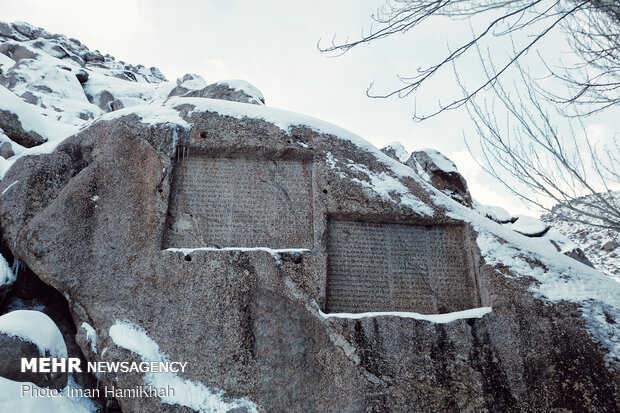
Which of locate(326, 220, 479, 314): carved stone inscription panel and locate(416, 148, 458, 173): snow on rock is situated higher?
locate(416, 148, 458, 173): snow on rock

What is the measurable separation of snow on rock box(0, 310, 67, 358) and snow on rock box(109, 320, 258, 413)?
0.51 metres

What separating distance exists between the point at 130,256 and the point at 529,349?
3951mm

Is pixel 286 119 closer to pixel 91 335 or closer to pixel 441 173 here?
pixel 91 335

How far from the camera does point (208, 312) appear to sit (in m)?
3.98

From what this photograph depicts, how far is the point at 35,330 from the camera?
12.4 ft

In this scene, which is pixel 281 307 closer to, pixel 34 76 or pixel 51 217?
pixel 51 217

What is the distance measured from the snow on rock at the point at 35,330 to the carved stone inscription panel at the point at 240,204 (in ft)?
4.18

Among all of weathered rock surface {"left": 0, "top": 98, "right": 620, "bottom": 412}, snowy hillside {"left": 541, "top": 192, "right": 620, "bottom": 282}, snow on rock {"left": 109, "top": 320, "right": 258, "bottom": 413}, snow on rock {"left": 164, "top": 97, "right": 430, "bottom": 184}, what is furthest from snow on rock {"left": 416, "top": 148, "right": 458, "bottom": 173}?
snow on rock {"left": 109, "top": 320, "right": 258, "bottom": 413}

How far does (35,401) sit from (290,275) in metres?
2.30

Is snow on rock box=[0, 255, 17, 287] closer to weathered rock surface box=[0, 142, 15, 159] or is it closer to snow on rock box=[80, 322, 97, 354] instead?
snow on rock box=[80, 322, 97, 354]

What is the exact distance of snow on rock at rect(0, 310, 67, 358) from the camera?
3.62m

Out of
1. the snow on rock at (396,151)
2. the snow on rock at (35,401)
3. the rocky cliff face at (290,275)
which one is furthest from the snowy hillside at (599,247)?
the snow on rock at (35,401)

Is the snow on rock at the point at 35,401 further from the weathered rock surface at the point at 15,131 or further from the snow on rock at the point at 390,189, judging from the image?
Result: the weathered rock surface at the point at 15,131

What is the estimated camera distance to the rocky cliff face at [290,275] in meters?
3.71
